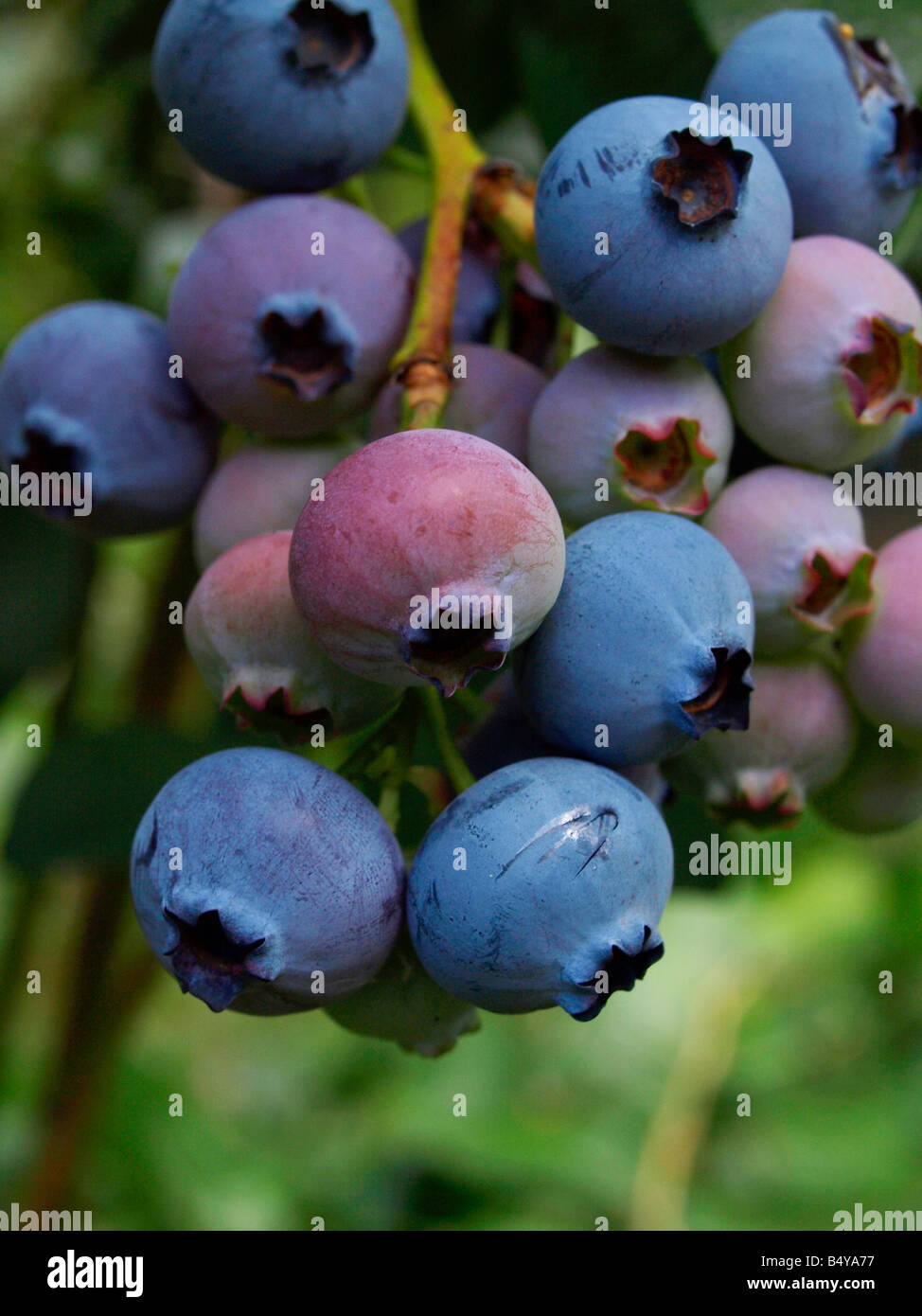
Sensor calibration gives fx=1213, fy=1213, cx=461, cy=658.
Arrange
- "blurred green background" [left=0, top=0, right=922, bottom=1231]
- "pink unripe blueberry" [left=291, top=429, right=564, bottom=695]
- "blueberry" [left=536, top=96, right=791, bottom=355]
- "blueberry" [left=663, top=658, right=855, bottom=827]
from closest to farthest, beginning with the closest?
"pink unripe blueberry" [left=291, top=429, right=564, bottom=695]
"blueberry" [left=536, top=96, right=791, bottom=355]
"blueberry" [left=663, top=658, right=855, bottom=827]
"blurred green background" [left=0, top=0, right=922, bottom=1231]

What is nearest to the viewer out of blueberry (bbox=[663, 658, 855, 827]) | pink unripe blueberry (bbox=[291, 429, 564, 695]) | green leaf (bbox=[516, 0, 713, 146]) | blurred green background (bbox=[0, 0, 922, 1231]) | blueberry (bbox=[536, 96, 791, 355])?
pink unripe blueberry (bbox=[291, 429, 564, 695])

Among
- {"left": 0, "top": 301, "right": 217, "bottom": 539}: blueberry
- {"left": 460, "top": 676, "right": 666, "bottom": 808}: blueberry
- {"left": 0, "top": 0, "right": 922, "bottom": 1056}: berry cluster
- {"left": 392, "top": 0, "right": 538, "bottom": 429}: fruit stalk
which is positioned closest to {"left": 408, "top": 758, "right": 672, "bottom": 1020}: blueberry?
{"left": 0, "top": 0, "right": 922, "bottom": 1056}: berry cluster

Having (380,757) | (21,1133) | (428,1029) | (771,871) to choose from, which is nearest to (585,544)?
(380,757)

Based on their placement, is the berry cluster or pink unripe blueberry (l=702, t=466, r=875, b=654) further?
pink unripe blueberry (l=702, t=466, r=875, b=654)

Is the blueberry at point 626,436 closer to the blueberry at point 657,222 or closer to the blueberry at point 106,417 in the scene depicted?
the blueberry at point 657,222

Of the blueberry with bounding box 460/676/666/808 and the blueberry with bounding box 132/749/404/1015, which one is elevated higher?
the blueberry with bounding box 460/676/666/808

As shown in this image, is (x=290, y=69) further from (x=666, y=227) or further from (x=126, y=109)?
(x=126, y=109)

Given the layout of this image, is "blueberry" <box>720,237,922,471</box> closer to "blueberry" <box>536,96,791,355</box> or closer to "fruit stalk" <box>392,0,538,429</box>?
"blueberry" <box>536,96,791,355</box>
